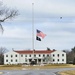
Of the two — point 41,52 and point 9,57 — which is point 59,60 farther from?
point 9,57

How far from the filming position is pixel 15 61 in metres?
148


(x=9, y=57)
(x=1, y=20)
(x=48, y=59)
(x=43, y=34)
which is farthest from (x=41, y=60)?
(x=1, y=20)

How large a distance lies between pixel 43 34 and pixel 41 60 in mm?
70310

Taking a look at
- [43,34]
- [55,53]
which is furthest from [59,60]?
[43,34]

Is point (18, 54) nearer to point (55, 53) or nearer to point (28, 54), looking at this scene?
point (28, 54)

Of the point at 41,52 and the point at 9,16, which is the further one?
the point at 41,52

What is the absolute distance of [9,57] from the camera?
148500 millimetres

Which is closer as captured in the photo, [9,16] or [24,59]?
[9,16]

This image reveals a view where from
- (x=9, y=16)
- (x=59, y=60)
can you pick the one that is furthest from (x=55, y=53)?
(x=9, y=16)

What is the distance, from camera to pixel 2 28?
1341 inches

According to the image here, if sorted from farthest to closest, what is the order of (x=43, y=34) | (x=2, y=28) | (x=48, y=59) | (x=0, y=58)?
(x=0, y=58) < (x=48, y=59) < (x=43, y=34) < (x=2, y=28)

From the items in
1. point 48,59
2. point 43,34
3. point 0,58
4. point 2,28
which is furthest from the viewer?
point 0,58

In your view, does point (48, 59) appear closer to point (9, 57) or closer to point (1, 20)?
point (9, 57)

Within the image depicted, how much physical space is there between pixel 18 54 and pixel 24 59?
3.66 m
